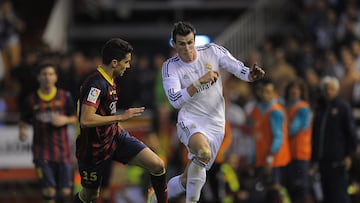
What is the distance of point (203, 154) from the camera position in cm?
1108

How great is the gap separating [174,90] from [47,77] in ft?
8.65

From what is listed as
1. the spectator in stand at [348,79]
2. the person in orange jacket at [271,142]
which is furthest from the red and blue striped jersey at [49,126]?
the spectator in stand at [348,79]

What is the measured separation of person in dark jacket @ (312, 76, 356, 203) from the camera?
43.4ft

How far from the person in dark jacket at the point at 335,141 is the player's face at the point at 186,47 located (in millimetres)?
2801

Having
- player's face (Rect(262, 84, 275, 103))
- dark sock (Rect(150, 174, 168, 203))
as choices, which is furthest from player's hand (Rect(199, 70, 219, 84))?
player's face (Rect(262, 84, 275, 103))

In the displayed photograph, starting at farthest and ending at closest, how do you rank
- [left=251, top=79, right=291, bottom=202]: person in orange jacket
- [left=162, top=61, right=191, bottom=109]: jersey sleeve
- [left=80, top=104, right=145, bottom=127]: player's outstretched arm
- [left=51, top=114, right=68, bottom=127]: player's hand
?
[left=251, top=79, right=291, bottom=202]: person in orange jacket < [left=51, top=114, right=68, bottom=127]: player's hand < [left=162, top=61, right=191, bottom=109]: jersey sleeve < [left=80, top=104, right=145, bottom=127]: player's outstretched arm

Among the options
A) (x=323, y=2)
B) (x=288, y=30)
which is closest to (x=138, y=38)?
(x=288, y=30)

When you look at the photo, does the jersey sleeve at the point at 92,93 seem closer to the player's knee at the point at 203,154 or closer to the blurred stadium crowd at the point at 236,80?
the player's knee at the point at 203,154

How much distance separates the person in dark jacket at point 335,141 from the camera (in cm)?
1324

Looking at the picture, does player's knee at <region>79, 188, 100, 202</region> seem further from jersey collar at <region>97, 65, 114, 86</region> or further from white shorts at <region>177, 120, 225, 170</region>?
jersey collar at <region>97, 65, 114, 86</region>

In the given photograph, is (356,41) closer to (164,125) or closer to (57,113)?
(164,125)

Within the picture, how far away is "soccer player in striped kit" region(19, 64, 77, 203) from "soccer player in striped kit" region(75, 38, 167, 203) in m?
1.90

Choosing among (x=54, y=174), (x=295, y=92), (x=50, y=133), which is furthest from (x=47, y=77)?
(x=295, y=92)

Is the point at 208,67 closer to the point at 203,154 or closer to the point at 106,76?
the point at 203,154
